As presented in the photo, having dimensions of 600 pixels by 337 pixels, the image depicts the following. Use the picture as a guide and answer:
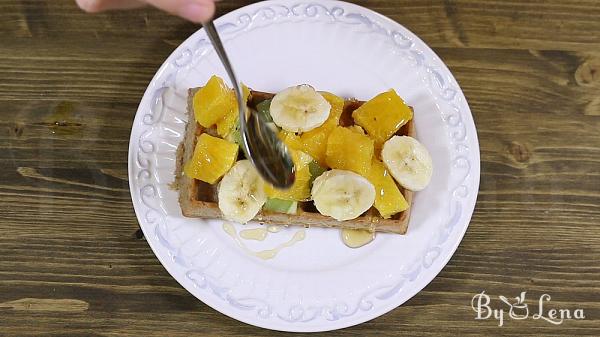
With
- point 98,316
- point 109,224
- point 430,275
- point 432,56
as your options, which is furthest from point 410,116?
point 98,316

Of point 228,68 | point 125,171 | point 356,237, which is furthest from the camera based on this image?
point 125,171

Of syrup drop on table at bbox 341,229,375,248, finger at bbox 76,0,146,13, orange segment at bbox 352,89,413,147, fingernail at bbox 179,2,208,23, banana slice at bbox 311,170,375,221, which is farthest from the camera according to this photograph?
syrup drop on table at bbox 341,229,375,248

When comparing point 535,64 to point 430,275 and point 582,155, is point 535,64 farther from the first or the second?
point 430,275

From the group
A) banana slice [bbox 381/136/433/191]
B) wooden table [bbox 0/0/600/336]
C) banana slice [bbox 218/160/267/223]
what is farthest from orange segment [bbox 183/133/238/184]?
banana slice [bbox 381/136/433/191]

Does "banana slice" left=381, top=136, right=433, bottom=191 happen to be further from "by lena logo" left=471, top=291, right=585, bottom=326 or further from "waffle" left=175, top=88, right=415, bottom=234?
"by lena logo" left=471, top=291, right=585, bottom=326

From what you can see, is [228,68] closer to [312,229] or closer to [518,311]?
[312,229]

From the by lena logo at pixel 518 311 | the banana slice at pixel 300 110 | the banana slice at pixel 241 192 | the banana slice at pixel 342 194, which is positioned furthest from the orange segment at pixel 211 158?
the by lena logo at pixel 518 311

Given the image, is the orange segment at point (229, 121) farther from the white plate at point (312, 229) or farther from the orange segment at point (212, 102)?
the white plate at point (312, 229)

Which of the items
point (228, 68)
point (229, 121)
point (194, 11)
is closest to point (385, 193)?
point (229, 121)
